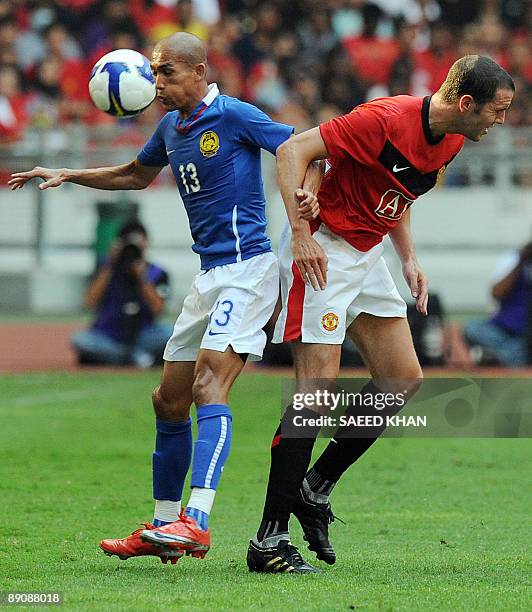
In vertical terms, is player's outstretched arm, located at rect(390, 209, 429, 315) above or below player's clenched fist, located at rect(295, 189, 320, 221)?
below

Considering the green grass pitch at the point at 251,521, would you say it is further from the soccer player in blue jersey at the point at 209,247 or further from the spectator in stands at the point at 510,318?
the spectator in stands at the point at 510,318

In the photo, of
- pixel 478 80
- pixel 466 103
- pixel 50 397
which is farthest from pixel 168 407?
pixel 50 397

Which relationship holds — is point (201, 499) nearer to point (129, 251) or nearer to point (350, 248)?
point (350, 248)

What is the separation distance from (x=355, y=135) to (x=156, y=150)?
3.66ft

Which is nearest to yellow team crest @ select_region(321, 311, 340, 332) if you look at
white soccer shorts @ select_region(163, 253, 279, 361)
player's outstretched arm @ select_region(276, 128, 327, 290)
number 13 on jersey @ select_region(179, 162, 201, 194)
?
player's outstretched arm @ select_region(276, 128, 327, 290)

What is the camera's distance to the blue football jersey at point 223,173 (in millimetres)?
6047

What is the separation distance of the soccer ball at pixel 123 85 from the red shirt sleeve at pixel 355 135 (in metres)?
1.12

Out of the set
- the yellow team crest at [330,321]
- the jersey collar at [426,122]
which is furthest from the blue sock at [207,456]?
the jersey collar at [426,122]

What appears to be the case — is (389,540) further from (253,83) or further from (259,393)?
(253,83)

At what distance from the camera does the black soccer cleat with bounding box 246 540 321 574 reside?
5.67 meters

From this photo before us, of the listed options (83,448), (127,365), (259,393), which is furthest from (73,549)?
(127,365)

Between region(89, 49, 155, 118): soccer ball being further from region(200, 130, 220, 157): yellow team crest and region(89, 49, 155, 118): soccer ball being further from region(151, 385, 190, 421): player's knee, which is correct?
region(151, 385, 190, 421): player's knee

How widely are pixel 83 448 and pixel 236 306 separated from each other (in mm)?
4289

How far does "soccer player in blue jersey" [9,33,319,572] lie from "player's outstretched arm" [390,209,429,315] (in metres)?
0.72
